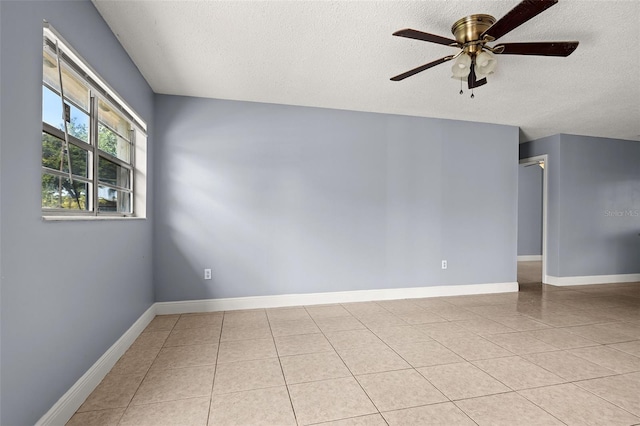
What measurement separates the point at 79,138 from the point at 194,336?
185 centimetres

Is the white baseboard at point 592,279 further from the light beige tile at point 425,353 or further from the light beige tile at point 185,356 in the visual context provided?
the light beige tile at point 185,356

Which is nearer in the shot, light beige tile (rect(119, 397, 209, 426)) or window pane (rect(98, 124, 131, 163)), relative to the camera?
light beige tile (rect(119, 397, 209, 426))

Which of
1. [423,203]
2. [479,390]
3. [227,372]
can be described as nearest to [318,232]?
[423,203]

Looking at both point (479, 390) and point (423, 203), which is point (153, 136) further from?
point (479, 390)

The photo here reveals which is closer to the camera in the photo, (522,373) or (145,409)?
(145,409)

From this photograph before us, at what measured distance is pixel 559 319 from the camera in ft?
10.8

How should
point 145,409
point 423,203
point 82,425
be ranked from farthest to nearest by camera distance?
point 423,203
point 145,409
point 82,425

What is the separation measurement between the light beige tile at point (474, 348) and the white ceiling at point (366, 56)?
2419 millimetres

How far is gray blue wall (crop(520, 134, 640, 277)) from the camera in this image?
195 inches

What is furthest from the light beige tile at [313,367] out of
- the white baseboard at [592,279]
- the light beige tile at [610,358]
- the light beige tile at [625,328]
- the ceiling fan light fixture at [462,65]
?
the white baseboard at [592,279]

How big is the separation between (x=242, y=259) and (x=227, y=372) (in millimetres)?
1553

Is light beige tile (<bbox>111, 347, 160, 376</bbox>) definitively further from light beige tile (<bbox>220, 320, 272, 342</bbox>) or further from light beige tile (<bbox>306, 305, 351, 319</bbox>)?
light beige tile (<bbox>306, 305, 351, 319</bbox>)

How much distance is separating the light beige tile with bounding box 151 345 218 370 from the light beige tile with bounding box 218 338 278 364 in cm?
7

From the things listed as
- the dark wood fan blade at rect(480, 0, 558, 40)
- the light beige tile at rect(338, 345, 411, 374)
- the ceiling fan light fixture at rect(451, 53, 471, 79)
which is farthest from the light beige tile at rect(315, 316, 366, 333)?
the dark wood fan blade at rect(480, 0, 558, 40)
